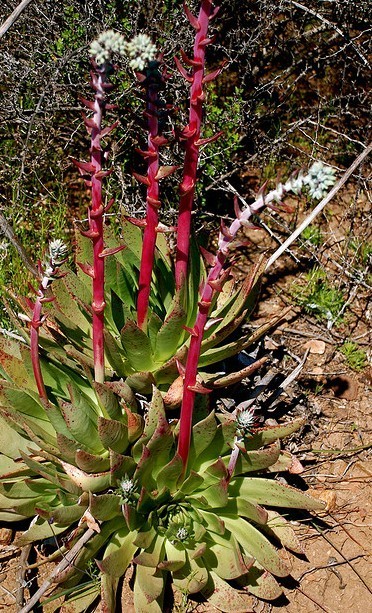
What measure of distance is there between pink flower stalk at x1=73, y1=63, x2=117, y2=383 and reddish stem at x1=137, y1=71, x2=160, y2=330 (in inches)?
5.3

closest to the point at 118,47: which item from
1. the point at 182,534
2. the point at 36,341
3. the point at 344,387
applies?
the point at 36,341

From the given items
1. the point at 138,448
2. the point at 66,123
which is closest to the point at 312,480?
the point at 138,448

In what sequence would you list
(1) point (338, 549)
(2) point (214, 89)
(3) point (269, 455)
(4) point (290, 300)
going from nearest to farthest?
(3) point (269, 455) < (1) point (338, 549) < (4) point (290, 300) < (2) point (214, 89)

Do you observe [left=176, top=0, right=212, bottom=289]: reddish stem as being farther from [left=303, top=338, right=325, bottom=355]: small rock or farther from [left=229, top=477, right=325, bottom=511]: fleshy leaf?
[left=303, top=338, right=325, bottom=355]: small rock

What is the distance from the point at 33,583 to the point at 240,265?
221 centimetres

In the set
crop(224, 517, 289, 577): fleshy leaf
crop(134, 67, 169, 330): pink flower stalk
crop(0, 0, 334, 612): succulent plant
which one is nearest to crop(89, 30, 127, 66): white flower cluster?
crop(134, 67, 169, 330): pink flower stalk

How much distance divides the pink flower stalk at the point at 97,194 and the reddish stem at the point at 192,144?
279 mm

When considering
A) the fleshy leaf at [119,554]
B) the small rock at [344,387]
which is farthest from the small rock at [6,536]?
the small rock at [344,387]

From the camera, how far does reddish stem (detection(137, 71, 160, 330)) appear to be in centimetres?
205

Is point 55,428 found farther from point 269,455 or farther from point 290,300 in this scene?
point 290,300

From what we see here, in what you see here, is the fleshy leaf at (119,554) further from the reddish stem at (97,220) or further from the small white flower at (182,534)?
the reddish stem at (97,220)

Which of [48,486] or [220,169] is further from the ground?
[220,169]

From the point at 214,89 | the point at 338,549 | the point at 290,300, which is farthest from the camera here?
the point at 214,89

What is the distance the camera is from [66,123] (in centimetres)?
427
